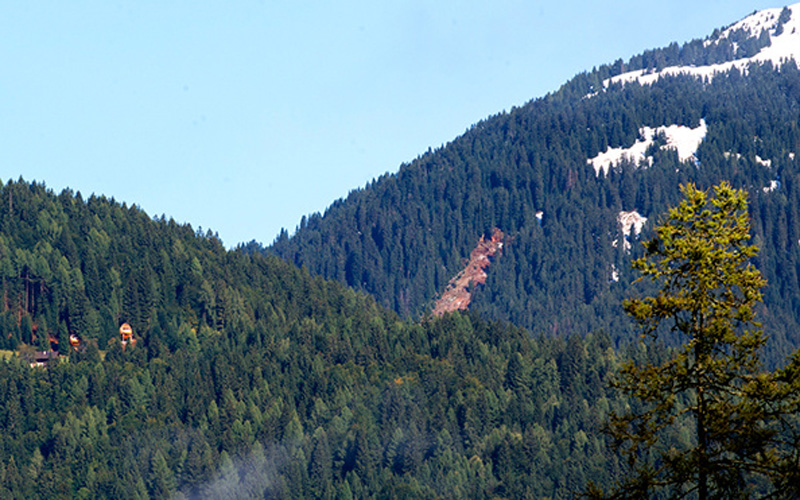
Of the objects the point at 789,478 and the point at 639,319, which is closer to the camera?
the point at 789,478

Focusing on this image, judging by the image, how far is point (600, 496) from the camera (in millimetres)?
40031

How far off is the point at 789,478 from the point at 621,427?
5125 mm

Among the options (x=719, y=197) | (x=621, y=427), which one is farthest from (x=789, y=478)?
(x=719, y=197)

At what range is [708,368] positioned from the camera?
39781mm

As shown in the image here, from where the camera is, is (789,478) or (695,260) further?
(695,260)

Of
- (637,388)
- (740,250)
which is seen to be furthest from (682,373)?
(740,250)

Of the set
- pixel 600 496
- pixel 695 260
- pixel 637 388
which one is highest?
pixel 695 260

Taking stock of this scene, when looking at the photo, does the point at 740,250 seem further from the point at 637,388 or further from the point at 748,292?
the point at 637,388

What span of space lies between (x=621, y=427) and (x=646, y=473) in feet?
6.49

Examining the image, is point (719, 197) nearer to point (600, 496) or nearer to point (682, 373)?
point (682, 373)

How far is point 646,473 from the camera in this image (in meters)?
38.7

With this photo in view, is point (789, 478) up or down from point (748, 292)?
down

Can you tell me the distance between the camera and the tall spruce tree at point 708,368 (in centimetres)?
3900

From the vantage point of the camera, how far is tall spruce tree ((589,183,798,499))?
3900 centimetres
